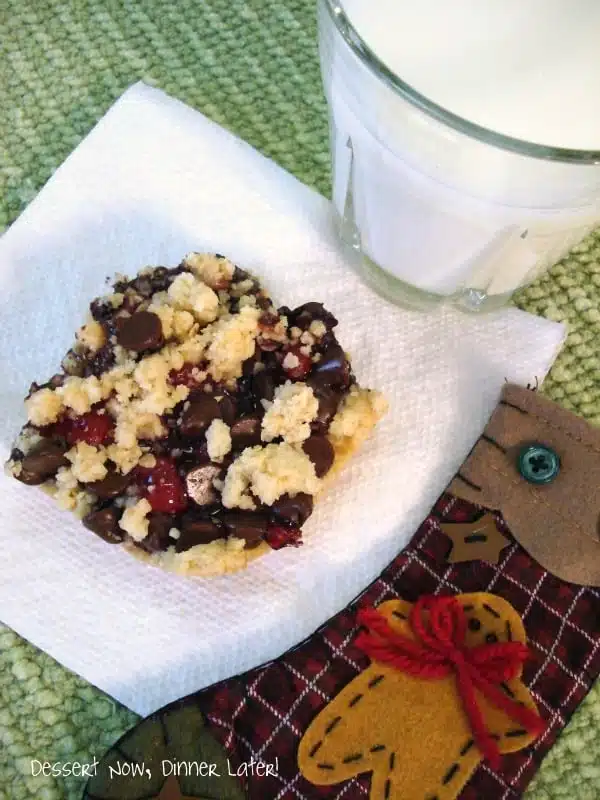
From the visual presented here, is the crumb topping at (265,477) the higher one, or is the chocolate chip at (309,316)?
the chocolate chip at (309,316)

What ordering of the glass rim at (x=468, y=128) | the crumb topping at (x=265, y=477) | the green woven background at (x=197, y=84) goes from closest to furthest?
the glass rim at (x=468, y=128) < the crumb topping at (x=265, y=477) < the green woven background at (x=197, y=84)

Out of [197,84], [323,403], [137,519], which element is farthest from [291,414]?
[197,84]

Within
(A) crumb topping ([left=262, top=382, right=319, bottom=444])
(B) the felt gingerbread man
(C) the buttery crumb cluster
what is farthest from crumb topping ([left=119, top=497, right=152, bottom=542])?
(B) the felt gingerbread man

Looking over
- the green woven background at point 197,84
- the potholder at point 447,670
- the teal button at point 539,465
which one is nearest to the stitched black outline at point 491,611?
the potholder at point 447,670

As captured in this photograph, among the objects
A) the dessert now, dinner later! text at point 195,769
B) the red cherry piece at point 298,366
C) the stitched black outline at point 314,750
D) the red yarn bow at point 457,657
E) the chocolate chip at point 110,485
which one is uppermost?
the red cherry piece at point 298,366

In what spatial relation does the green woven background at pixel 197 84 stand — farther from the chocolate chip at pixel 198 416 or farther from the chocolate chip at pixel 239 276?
the chocolate chip at pixel 198 416

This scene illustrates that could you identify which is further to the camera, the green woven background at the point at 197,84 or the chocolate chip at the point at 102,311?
the green woven background at the point at 197,84

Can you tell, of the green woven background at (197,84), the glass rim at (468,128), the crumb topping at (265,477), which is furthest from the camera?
the green woven background at (197,84)
